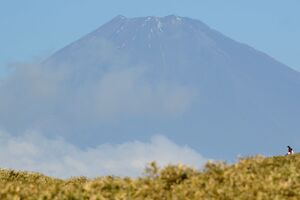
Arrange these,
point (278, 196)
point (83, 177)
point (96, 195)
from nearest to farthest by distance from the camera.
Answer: point (278, 196)
point (96, 195)
point (83, 177)

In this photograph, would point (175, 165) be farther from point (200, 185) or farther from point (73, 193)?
point (73, 193)

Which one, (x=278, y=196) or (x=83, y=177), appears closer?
(x=278, y=196)

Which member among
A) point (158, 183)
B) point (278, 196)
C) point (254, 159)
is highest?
point (254, 159)

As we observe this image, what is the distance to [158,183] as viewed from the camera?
16.2 meters

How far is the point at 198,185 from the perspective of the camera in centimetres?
1563

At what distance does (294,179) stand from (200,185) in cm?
200

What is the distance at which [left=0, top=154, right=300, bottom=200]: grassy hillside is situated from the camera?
14844mm

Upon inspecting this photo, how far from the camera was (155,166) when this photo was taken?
17.0 metres

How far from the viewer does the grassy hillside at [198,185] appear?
14.8m

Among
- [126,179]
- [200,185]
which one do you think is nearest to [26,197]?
[126,179]

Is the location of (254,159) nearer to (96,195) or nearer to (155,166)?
(155,166)

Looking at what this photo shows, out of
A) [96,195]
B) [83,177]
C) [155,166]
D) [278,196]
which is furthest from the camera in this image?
[83,177]

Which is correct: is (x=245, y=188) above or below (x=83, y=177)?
below

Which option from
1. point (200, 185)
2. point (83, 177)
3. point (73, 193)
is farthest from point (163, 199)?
point (83, 177)
